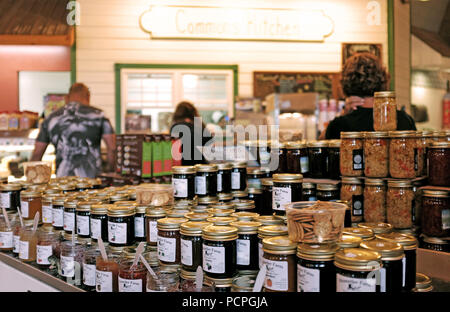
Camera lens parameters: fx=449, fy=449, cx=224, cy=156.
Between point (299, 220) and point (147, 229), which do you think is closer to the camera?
point (299, 220)

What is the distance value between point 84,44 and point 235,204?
15.6ft

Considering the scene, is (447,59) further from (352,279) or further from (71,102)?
(352,279)

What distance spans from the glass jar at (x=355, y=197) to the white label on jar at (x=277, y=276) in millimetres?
962

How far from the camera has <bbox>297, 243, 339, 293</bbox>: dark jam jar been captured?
1.22 meters

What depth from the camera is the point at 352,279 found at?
1.16 metres

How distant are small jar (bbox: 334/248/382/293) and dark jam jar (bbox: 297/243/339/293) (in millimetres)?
31

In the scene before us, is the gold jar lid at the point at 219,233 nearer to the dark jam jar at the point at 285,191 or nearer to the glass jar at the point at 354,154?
the dark jam jar at the point at 285,191

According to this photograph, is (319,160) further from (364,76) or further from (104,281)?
(104,281)

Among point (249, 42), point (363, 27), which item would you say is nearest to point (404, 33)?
point (363, 27)

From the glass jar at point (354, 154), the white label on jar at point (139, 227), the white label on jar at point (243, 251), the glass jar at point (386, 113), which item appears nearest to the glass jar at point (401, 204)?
the glass jar at point (354, 154)

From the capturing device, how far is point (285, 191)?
185 cm

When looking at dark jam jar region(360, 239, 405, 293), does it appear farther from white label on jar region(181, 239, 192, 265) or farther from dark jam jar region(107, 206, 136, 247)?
dark jam jar region(107, 206, 136, 247)

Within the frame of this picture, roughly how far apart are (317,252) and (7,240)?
1.77 meters

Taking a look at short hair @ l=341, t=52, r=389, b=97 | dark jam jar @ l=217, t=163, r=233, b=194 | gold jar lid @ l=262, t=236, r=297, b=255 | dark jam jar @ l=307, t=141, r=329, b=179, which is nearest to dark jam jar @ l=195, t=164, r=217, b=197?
dark jam jar @ l=217, t=163, r=233, b=194
